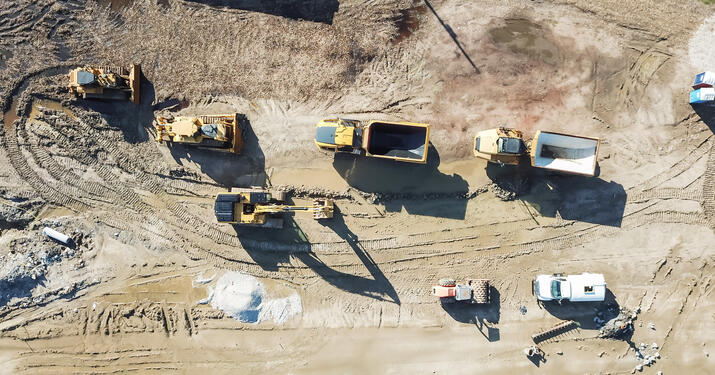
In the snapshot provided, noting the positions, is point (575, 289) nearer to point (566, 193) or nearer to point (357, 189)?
point (566, 193)

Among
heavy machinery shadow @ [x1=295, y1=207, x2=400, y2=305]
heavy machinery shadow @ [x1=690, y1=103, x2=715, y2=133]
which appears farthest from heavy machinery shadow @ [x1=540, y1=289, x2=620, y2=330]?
heavy machinery shadow @ [x1=690, y1=103, x2=715, y2=133]

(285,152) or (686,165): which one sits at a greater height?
(285,152)

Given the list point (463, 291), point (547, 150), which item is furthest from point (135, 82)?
point (547, 150)

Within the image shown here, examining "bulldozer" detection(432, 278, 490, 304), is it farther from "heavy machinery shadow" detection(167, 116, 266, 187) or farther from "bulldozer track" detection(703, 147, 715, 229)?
"bulldozer track" detection(703, 147, 715, 229)

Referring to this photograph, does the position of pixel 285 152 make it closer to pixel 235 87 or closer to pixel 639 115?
pixel 235 87

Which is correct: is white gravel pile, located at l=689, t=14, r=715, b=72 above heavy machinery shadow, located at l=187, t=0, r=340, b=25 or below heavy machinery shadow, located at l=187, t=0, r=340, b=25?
below

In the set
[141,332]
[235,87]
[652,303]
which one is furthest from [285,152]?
[652,303]

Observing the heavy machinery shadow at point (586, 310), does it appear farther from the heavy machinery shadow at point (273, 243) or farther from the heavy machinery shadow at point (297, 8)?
the heavy machinery shadow at point (297, 8)
